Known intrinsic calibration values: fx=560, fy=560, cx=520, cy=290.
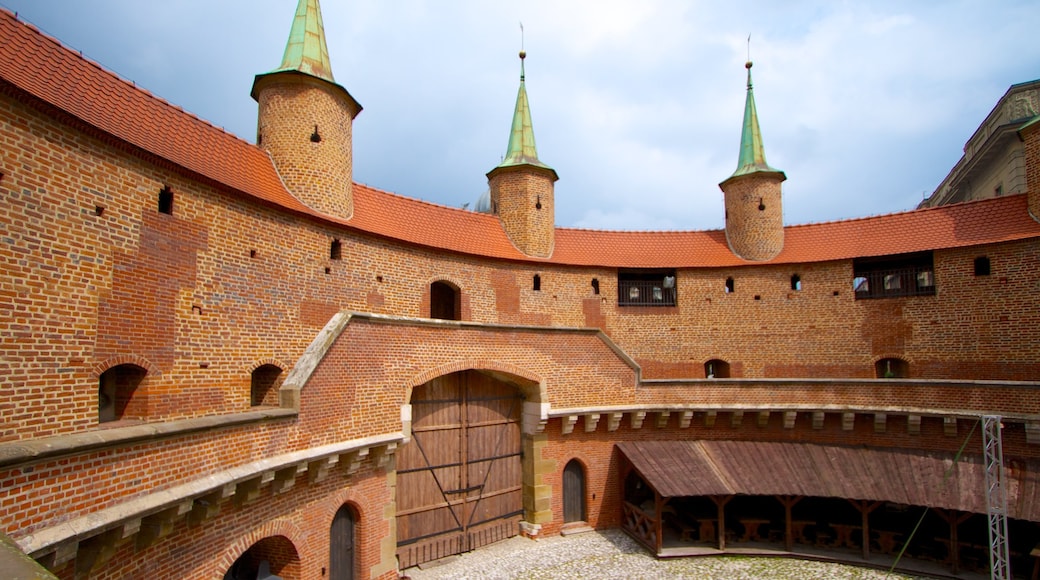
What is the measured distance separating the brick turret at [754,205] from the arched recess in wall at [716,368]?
3.96 metres

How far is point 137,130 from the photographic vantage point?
987cm

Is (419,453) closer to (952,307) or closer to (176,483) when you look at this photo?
(176,483)

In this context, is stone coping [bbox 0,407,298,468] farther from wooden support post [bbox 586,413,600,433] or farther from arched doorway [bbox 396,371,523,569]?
wooden support post [bbox 586,413,600,433]

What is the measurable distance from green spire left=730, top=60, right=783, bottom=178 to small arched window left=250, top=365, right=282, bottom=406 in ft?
57.8

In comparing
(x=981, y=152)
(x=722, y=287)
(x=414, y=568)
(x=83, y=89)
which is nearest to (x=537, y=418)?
(x=414, y=568)

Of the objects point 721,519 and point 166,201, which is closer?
point 166,201

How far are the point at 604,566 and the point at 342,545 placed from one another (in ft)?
21.2

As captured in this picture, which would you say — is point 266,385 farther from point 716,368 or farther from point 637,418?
point 716,368

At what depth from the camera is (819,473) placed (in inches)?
598

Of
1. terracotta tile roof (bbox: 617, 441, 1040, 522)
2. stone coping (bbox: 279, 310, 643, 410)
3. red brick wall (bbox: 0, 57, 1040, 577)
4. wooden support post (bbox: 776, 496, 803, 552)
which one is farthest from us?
wooden support post (bbox: 776, 496, 803, 552)

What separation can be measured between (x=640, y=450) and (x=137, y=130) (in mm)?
14400

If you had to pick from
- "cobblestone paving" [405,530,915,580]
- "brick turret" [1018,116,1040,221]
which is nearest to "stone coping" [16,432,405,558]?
"cobblestone paving" [405,530,915,580]

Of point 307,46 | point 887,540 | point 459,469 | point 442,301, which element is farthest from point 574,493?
point 307,46

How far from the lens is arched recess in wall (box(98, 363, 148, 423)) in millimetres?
8938
